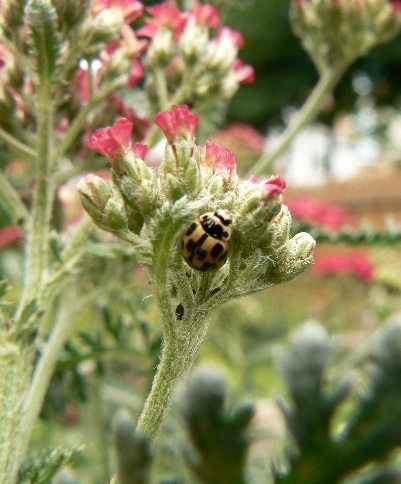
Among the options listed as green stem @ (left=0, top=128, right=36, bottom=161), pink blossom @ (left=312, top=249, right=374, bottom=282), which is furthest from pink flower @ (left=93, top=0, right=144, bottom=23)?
pink blossom @ (left=312, top=249, right=374, bottom=282)

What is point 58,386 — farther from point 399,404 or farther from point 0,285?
point 399,404

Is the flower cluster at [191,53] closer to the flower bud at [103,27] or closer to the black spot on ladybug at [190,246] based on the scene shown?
the flower bud at [103,27]

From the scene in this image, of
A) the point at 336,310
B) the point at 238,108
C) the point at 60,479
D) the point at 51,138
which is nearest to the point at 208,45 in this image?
the point at 51,138

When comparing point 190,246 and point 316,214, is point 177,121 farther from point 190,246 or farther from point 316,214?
point 316,214

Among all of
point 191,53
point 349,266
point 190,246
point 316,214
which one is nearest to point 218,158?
point 190,246

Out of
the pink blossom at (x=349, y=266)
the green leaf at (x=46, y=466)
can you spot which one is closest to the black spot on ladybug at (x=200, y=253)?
the green leaf at (x=46, y=466)

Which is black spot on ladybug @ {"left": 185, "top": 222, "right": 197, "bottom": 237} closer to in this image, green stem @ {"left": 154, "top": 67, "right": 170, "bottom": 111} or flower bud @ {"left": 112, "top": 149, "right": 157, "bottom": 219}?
flower bud @ {"left": 112, "top": 149, "right": 157, "bottom": 219}
